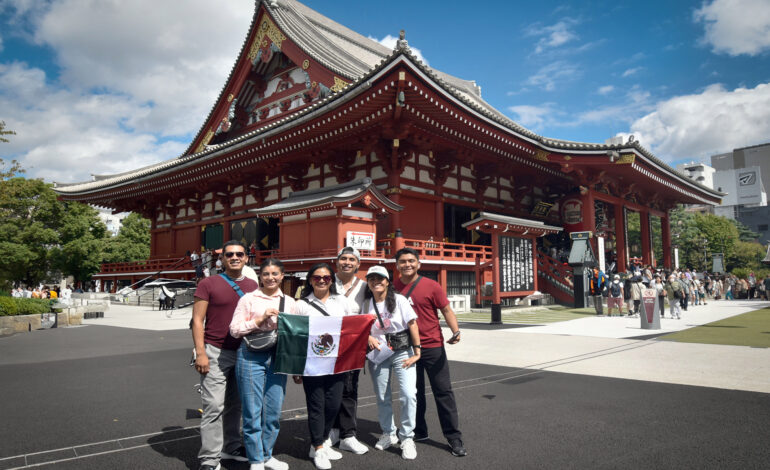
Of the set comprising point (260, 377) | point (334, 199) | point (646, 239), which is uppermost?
point (334, 199)

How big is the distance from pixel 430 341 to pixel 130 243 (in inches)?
1820

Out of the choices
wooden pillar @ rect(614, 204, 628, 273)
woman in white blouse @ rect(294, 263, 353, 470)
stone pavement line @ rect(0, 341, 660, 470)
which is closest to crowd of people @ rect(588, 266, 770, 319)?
wooden pillar @ rect(614, 204, 628, 273)

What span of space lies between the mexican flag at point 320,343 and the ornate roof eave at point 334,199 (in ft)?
36.4

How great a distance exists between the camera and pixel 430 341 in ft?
13.3

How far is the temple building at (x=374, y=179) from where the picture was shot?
1500cm

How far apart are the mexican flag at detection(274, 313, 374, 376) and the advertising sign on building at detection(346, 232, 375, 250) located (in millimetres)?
11388

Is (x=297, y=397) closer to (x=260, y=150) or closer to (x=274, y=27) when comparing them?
(x=260, y=150)

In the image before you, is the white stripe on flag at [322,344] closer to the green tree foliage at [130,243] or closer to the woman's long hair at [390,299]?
the woman's long hair at [390,299]

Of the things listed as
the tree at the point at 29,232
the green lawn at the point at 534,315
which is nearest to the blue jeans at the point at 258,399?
the green lawn at the point at 534,315

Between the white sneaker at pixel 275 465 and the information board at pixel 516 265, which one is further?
the information board at pixel 516 265

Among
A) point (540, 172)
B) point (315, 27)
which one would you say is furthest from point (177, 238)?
point (540, 172)

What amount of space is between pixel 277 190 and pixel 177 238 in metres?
9.35

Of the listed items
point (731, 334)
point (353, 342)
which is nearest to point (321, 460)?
point (353, 342)

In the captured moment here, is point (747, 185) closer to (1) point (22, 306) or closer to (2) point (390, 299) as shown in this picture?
(2) point (390, 299)
